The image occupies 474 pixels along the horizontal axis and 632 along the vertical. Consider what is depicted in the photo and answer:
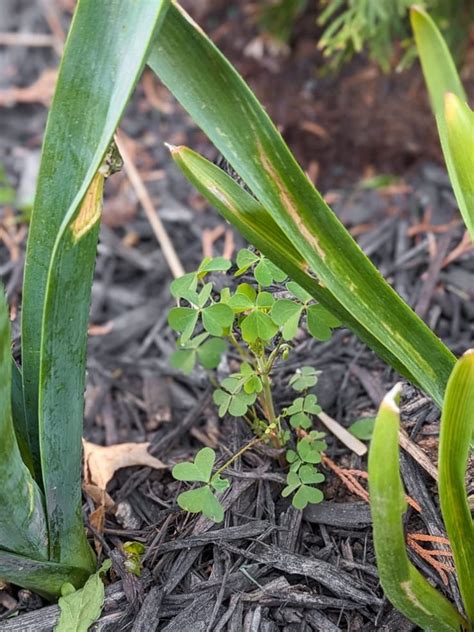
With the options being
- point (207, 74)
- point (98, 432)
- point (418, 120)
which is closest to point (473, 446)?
point (207, 74)

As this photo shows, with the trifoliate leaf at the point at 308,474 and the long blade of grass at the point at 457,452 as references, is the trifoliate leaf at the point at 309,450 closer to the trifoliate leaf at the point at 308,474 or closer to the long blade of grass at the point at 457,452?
the trifoliate leaf at the point at 308,474

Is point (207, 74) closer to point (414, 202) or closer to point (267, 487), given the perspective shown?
point (267, 487)

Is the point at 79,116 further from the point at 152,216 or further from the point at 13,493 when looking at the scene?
the point at 152,216

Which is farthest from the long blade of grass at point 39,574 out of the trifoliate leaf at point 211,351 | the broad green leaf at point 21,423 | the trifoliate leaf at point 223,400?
the trifoliate leaf at point 211,351

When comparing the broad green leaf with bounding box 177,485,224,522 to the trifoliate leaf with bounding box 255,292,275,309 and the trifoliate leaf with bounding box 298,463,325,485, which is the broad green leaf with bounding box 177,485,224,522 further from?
the trifoliate leaf with bounding box 255,292,275,309

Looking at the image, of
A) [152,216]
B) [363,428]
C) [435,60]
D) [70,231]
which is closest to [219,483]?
[363,428]
